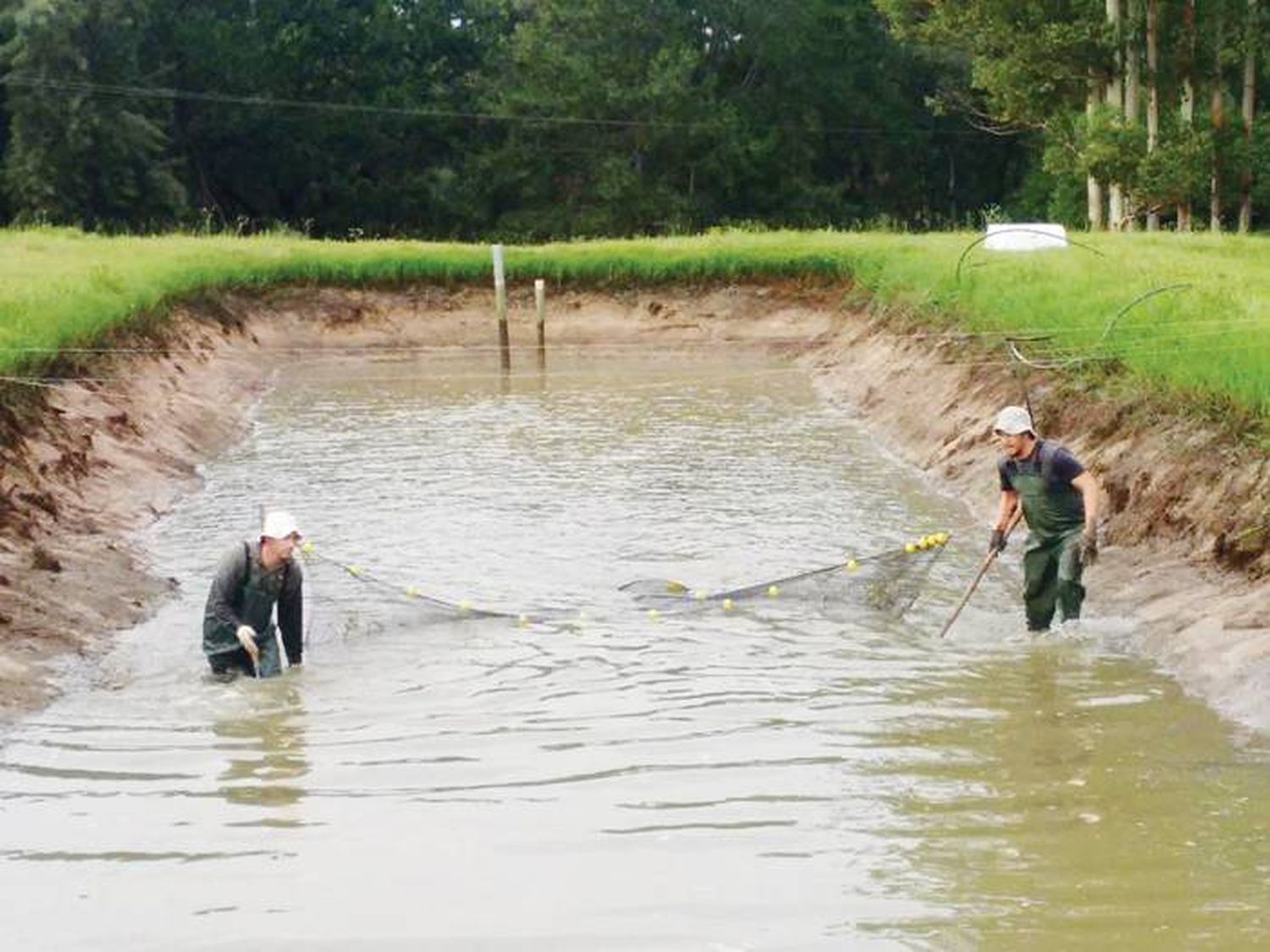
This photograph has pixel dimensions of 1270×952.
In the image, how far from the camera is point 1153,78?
3894 centimetres

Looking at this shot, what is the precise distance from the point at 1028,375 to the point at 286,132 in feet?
152

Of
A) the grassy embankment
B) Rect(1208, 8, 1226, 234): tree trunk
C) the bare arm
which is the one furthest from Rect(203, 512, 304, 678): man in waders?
Rect(1208, 8, 1226, 234): tree trunk

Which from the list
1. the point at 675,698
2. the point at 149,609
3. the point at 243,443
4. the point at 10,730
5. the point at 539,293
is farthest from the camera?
the point at 539,293

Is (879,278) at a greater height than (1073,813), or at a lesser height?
greater

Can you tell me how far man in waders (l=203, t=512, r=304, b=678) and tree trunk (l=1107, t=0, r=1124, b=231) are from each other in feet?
95.2

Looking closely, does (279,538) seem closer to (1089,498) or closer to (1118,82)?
(1089,498)

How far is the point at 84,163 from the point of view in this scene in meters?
55.0

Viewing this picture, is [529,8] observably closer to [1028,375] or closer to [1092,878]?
[1028,375]

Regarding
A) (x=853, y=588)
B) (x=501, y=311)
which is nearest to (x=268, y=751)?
(x=853, y=588)

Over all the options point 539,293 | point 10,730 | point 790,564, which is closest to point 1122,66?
point 539,293

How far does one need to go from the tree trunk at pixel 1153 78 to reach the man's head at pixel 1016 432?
26.4 metres

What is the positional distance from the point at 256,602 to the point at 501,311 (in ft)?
75.9

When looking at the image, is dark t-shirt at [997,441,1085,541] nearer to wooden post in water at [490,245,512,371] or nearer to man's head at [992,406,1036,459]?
man's head at [992,406,1036,459]

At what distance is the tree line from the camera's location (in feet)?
182
